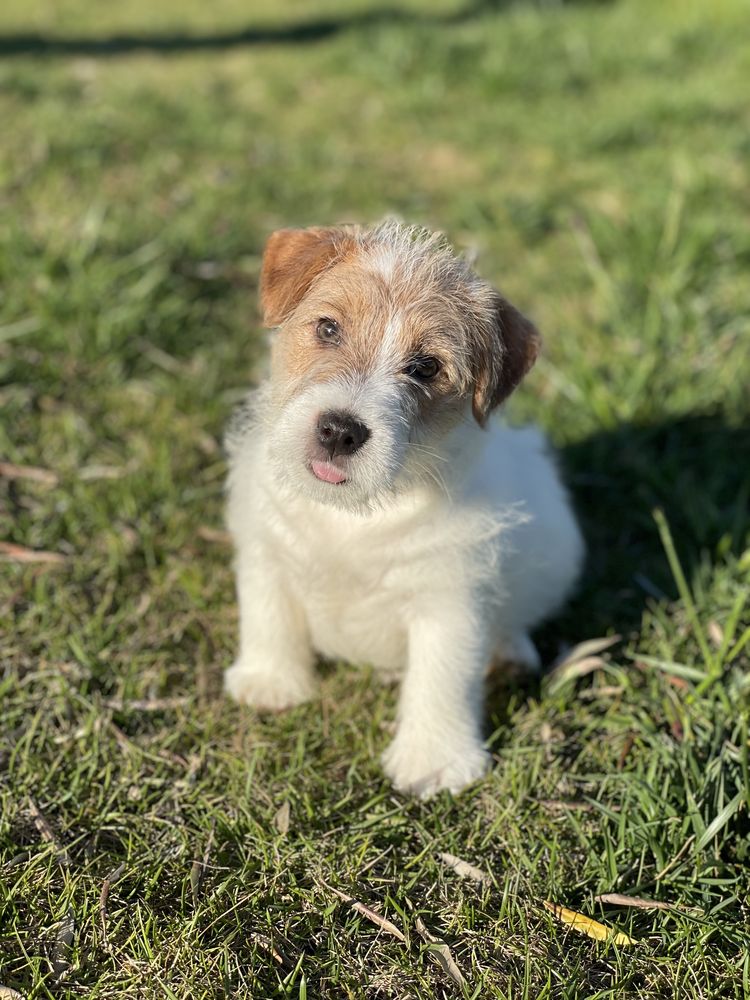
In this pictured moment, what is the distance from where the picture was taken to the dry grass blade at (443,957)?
3.08 meters

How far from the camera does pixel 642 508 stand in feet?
17.3

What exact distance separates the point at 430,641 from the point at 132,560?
5.48ft

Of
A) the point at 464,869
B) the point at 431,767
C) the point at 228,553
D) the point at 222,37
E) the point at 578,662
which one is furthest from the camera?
the point at 222,37

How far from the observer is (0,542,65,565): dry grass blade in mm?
4492

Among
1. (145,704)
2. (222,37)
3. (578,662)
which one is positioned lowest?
(145,704)

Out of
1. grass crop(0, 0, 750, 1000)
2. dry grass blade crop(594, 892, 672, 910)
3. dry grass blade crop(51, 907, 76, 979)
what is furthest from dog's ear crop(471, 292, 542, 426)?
dry grass blade crop(51, 907, 76, 979)

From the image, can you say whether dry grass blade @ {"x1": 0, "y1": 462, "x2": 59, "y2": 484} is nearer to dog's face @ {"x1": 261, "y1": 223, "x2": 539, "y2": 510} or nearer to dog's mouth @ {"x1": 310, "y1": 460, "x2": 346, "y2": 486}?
dog's face @ {"x1": 261, "y1": 223, "x2": 539, "y2": 510}

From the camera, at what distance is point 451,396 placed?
3398mm

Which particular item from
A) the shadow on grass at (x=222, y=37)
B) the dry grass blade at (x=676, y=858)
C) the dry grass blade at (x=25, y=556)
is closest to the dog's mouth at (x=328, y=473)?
the dry grass blade at (x=676, y=858)

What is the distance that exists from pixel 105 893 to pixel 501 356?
7.32 ft

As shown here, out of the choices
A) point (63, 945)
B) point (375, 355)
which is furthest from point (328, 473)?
point (63, 945)

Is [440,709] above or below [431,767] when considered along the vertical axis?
above

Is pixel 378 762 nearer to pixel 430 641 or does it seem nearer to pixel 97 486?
pixel 430 641

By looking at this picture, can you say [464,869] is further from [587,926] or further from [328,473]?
[328,473]
